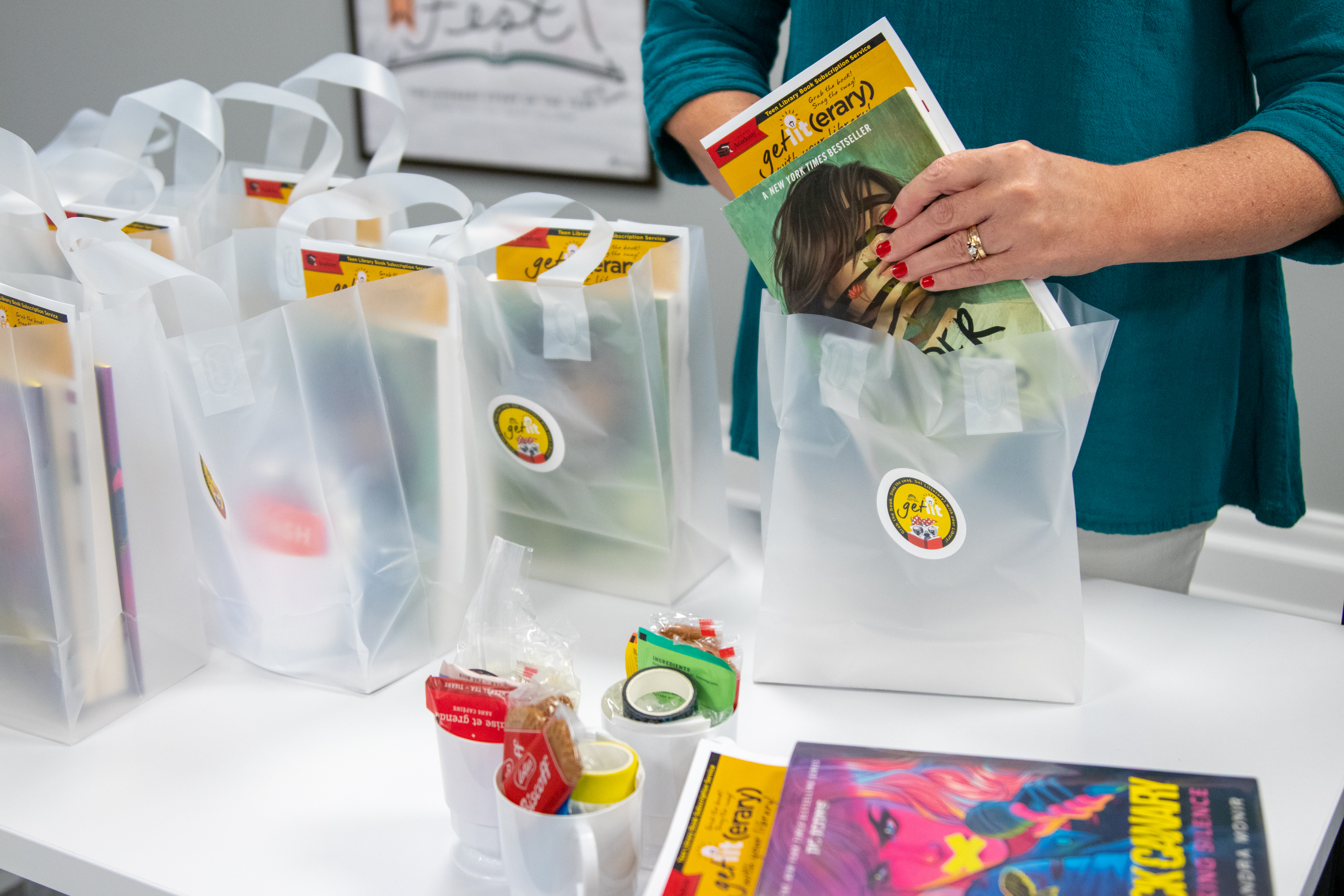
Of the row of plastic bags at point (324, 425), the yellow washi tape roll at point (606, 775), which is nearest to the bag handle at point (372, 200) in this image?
the row of plastic bags at point (324, 425)

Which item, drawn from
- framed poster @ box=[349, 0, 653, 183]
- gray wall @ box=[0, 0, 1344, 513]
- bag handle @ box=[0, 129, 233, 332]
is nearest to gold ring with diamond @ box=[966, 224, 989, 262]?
bag handle @ box=[0, 129, 233, 332]

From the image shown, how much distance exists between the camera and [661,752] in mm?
600

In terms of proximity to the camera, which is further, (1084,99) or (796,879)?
(1084,99)

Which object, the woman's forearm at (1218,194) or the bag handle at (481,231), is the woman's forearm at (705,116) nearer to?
the bag handle at (481,231)

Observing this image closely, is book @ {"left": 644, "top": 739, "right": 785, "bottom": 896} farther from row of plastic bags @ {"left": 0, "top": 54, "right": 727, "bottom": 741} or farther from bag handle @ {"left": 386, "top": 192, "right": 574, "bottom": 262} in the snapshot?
bag handle @ {"left": 386, "top": 192, "right": 574, "bottom": 262}

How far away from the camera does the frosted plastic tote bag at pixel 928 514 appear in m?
0.70

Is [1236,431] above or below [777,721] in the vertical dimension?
above

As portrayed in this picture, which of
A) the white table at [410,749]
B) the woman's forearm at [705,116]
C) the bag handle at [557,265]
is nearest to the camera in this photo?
the white table at [410,749]

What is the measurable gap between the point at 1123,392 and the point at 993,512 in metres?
0.27

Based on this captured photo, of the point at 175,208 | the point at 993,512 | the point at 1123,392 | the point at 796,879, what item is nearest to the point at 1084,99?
the point at 1123,392

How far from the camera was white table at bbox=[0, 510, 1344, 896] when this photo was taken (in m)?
0.64

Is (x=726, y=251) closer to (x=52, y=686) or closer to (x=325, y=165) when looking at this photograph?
(x=325, y=165)

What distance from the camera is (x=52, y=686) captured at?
29.5 inches

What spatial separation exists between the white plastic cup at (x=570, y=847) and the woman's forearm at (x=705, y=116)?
56 cm
